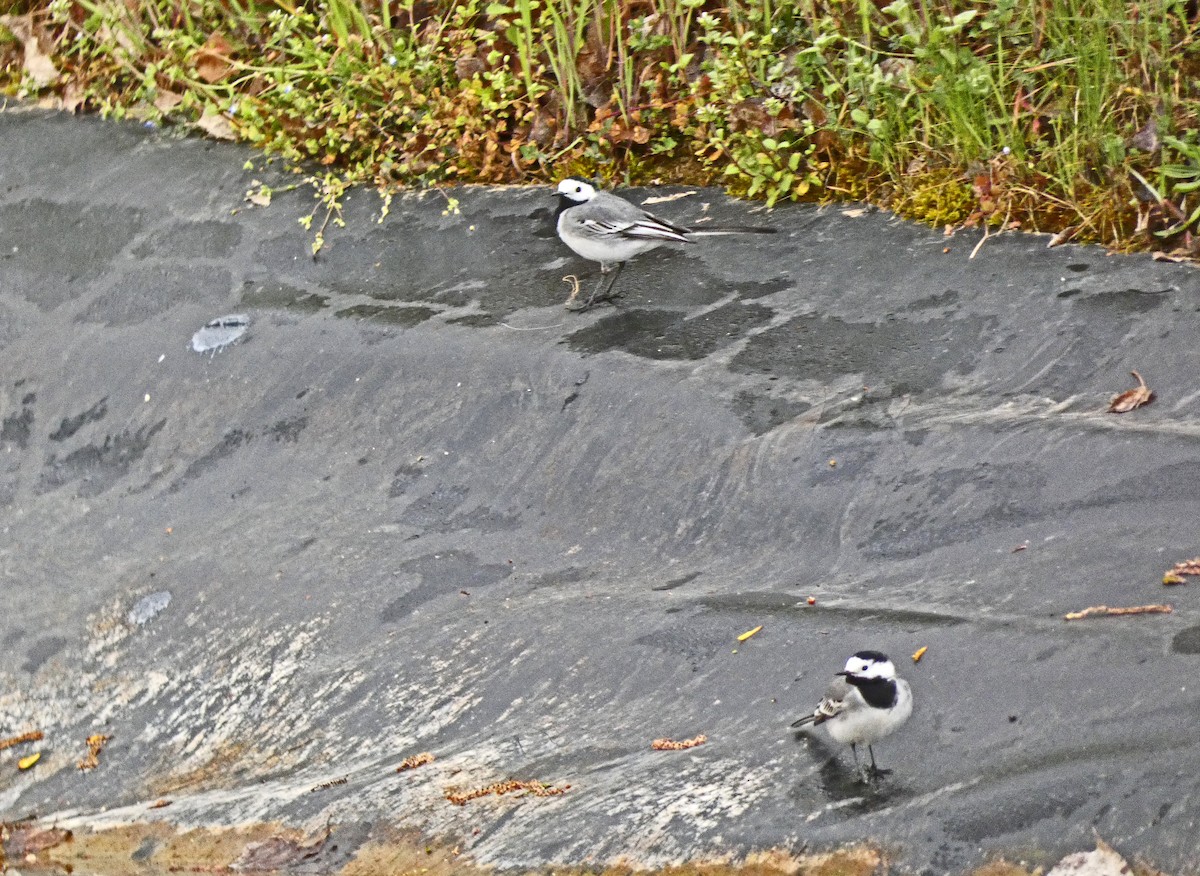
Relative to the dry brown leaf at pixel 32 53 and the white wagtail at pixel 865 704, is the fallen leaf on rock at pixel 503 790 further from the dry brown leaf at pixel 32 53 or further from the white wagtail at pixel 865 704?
the dry brown leaf at pixel 32 53

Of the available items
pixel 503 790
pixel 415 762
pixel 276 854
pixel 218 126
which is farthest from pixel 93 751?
pixel 218 126

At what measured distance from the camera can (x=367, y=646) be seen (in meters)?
4.77

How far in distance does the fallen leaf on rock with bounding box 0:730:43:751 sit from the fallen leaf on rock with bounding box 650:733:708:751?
222 centimetres

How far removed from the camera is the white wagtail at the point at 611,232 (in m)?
5.84

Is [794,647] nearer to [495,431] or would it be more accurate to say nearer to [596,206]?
[495,431]

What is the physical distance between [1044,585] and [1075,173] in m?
2.19

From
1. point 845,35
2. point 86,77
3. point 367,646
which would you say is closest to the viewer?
point 367,646

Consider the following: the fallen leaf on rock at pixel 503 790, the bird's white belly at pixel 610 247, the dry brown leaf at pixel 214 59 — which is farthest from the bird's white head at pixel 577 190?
the fallen leaf on rock at pixel 503 790

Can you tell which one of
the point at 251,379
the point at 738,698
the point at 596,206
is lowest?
the point at 738,698

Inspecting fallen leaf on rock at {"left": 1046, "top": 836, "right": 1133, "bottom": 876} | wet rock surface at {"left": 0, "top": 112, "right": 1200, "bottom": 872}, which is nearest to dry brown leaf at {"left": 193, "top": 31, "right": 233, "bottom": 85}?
wet rock surface at {"left": 0, "top": 112, "right": 1200, "bottom": 872}

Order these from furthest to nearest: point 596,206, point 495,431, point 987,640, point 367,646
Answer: point 596,206, point 495,431, point 367,646, point 987,640

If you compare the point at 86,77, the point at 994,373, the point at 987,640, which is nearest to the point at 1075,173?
the point at 994,373

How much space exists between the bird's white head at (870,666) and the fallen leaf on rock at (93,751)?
2.52 m

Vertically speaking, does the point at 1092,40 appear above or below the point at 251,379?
above
